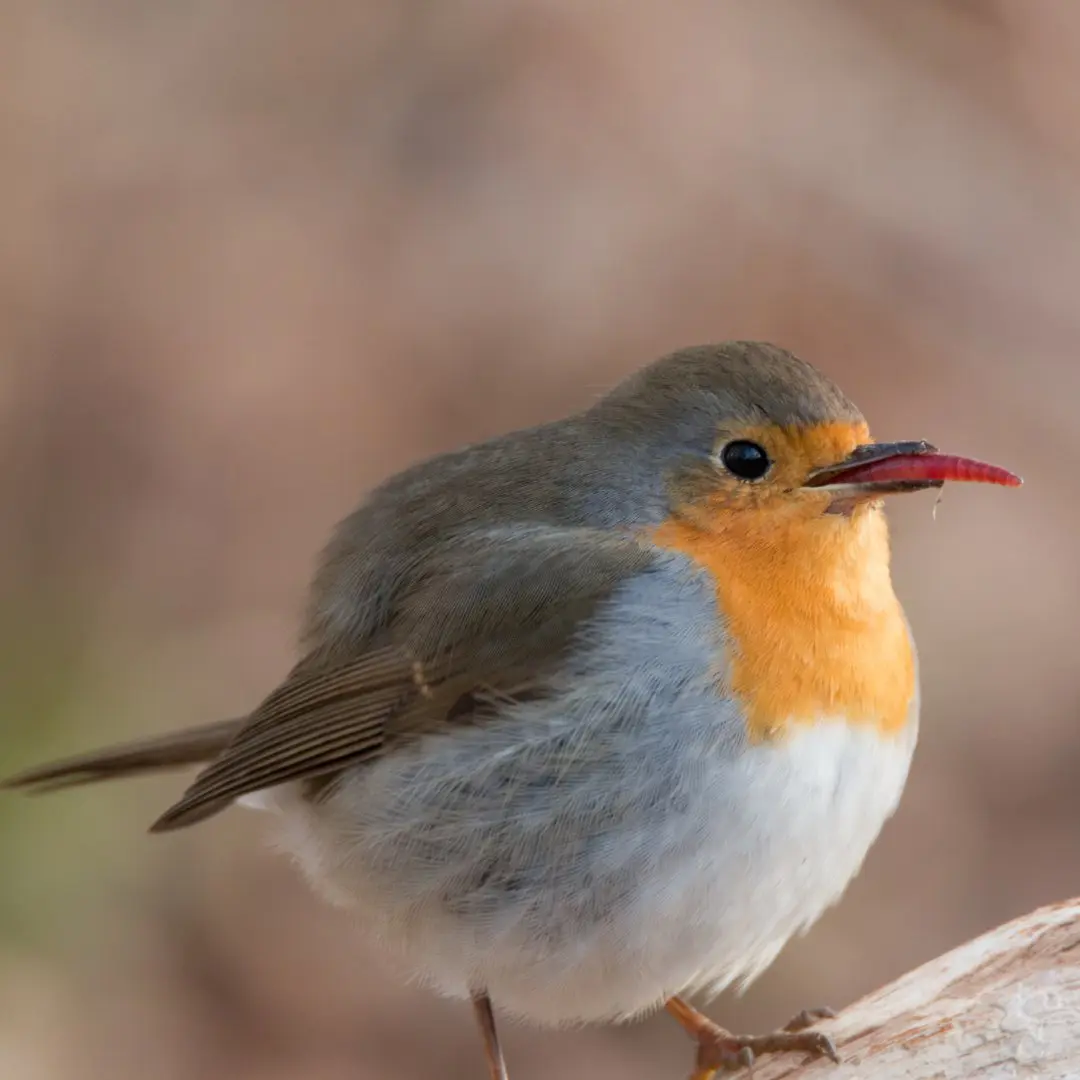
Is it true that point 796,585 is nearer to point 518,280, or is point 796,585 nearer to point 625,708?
point 625,708

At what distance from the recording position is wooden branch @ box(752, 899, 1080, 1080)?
278 centimetres

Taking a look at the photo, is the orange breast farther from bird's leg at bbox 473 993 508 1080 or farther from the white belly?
bird's leg at bbox 473 993 508 1080

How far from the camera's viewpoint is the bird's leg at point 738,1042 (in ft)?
10.2

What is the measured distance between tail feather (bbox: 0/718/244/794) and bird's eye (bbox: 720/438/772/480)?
138cm

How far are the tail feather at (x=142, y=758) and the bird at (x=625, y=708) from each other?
1.32 ft

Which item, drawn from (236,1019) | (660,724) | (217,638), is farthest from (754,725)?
(217,638)

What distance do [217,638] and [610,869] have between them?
122 inches

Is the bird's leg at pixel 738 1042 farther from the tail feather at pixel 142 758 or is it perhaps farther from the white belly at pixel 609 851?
the tail feather at pixel 142 758

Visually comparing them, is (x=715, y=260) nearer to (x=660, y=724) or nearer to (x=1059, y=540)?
(x=1059, y=540)

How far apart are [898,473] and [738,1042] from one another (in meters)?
1.21

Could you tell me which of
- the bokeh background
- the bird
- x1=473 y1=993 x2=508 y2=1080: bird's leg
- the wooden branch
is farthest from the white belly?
the bokeh background

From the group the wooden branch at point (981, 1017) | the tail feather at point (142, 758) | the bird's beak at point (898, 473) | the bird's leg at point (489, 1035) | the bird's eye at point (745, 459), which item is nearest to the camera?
the wooden branch at point (981, 1017)

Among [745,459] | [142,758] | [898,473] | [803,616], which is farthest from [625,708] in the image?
[142,758]

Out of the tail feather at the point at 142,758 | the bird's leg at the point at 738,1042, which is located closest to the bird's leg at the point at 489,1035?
the bird's leg at the point at 738,1042
